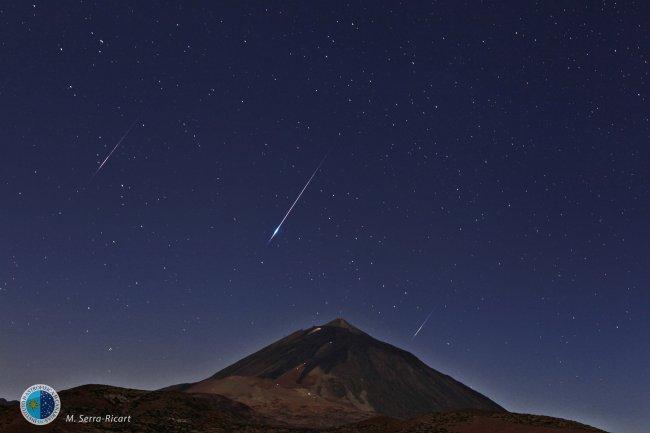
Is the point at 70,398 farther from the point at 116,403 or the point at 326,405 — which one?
the point at 326,405

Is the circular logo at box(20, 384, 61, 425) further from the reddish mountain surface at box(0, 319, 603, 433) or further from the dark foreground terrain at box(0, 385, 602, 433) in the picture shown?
the dark foreground terrain at box(0, 385, 602, 433)

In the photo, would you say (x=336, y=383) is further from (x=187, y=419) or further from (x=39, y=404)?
(x=39, y=404)

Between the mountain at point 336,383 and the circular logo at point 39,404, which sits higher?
the mountain at point 336,383

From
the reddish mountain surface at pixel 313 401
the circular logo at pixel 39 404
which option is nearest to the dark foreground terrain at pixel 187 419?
the reddish mountain surface at pixel 313 401

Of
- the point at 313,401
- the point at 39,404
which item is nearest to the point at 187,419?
the point at 39,404

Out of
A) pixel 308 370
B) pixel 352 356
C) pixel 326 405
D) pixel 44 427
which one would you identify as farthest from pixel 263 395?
pixel 44 427

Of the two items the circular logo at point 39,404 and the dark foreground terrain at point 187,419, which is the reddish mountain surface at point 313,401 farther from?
the circular logo at point 39,404
